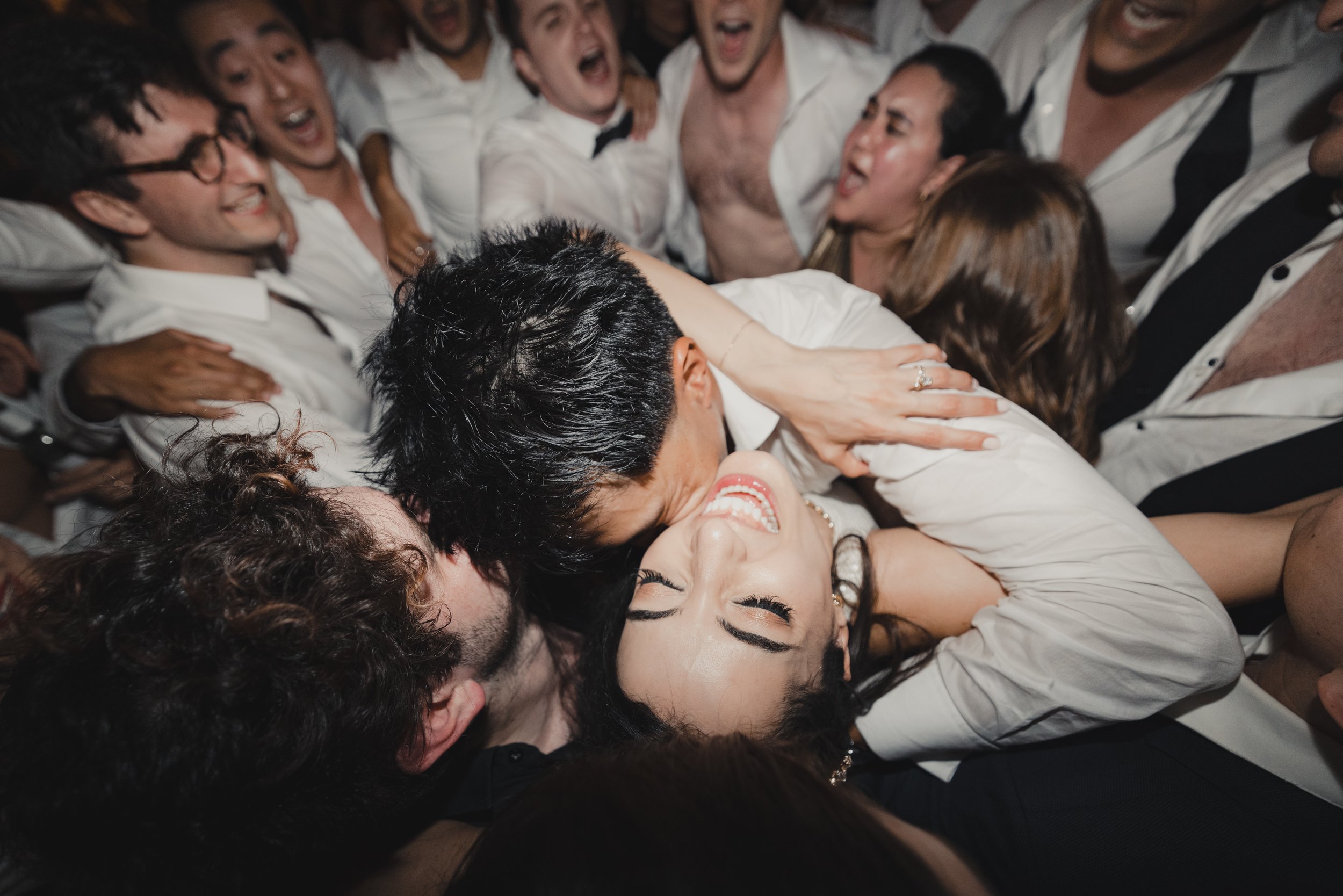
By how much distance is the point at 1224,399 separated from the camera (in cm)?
181

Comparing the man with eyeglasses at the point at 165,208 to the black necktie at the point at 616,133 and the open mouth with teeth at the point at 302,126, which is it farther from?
the black necktie at the point at 616,133

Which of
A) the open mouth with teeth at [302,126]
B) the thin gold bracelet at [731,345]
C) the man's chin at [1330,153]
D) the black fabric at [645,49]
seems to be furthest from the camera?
the black fabric at [645,49]

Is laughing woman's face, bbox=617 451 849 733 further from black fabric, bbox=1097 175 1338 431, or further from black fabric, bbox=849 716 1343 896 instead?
black fabric, bbox=1097 175 1338 431

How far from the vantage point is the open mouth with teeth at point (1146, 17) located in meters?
2.18

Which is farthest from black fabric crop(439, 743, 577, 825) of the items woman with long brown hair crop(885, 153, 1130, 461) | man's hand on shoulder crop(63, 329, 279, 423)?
woman with long brown hair crop(885, 153, 1130, 461)

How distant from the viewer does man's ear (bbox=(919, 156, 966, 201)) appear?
96.5 inches

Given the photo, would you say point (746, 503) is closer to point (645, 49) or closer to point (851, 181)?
point (851, 181)

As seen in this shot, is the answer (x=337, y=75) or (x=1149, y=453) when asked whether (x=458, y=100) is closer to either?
(x=337, y=75)

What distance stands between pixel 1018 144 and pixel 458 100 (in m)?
2.99

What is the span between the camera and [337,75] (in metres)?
3.06

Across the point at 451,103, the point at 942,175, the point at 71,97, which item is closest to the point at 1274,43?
the point at 942,175

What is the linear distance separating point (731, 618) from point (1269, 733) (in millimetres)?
1439

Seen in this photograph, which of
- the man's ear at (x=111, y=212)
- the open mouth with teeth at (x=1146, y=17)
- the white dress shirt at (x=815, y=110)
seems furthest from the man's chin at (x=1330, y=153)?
the man's ear at (x=111, y=212)

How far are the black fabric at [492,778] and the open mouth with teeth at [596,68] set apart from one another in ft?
9.92
